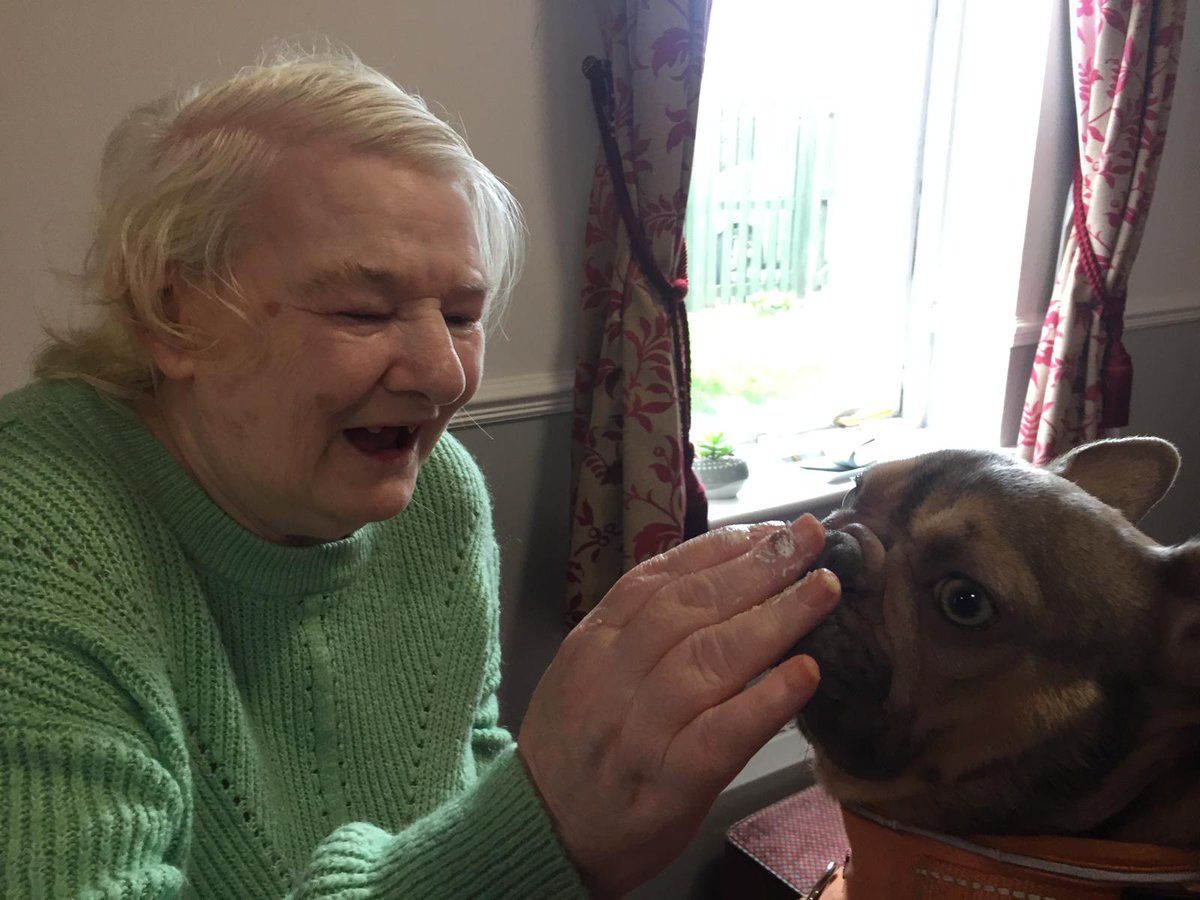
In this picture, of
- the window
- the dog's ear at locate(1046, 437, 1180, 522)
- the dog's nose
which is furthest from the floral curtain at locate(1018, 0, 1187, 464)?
the dog's nose

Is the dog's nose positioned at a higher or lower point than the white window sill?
higher

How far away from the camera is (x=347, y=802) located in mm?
1007

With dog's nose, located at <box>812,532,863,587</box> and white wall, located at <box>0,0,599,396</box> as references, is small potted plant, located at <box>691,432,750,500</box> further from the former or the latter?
dog's nose, located at <box>812,532,863,587</box>

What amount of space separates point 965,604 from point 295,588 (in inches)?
26.0

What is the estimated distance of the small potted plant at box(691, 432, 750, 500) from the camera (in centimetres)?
214

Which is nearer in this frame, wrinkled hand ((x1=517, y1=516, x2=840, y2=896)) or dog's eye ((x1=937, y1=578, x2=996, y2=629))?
wrinkled hand ((x1=517, y1=516, x2=840, y2=896))

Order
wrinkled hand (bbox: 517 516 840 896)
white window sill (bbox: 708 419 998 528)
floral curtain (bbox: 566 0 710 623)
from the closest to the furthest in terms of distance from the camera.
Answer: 1. wrinkled hand (bbox: 517 516 840 896)
2. floral curtain (bbox: 566 0 710 623)
3. white window sill (bbox: 708 419 998 528)

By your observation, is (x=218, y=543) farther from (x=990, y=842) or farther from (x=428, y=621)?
(x=990, y=842)

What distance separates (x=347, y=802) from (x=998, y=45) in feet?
8.00

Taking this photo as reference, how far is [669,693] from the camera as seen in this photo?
0.65 meters

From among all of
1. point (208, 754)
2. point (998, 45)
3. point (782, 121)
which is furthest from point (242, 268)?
point (998, 45)

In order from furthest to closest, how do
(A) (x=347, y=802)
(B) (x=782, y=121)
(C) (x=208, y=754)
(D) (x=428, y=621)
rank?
(B) (x=782, y=121)
(D) (x=428, y=621)
(A) (x=347, y=802)
(C) (x=208, y=754)

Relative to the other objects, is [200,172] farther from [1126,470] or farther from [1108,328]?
[1108,328]

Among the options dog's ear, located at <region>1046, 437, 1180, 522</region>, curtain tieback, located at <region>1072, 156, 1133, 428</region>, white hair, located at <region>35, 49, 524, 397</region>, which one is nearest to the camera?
white hair, located at <region>35, 49, 524, 397</region>
